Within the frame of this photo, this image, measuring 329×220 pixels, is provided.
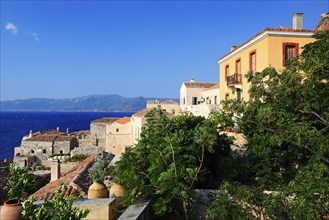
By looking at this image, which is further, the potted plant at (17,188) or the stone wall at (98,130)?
the stone wall at (98,130)

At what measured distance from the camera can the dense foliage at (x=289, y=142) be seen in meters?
7.98

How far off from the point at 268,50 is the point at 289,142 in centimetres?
1115

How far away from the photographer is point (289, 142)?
10.5m

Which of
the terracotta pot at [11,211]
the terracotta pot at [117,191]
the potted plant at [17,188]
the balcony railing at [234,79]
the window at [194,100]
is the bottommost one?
the terracotta pot at [117,191]

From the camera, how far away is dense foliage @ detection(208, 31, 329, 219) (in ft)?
26.2

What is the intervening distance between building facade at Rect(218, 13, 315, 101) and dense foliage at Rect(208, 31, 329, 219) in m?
6.09

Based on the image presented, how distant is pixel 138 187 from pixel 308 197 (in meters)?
4.90

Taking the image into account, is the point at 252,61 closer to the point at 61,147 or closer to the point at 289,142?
the point at 289,142

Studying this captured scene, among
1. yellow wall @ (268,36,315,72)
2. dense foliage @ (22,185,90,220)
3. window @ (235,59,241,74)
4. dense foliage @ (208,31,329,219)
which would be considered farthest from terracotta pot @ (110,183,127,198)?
window @ (235,59,241,74)

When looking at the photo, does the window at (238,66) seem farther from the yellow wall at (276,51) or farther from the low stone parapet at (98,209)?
the low stone parapet at (98,209)

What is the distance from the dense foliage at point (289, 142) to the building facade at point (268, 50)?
20.0 ft

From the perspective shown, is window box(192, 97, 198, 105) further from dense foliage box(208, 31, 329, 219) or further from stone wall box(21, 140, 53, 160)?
dense foliage box(208, 31, 329, 219)

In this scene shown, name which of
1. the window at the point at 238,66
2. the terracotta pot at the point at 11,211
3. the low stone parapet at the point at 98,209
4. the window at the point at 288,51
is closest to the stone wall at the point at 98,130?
the window at the point at 238,66

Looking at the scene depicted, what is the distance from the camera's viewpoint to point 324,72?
32.2ft
